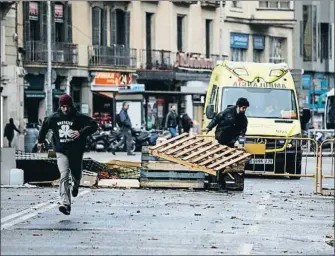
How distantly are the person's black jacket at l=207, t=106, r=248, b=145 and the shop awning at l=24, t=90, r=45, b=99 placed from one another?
111 feet

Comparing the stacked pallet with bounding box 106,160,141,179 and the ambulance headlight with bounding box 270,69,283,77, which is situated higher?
the ambulance headlight with bounding box 270,69,283,77

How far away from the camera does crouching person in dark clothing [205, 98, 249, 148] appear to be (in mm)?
24422

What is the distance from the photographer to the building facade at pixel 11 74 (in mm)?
53938

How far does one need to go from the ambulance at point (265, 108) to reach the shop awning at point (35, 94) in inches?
1094

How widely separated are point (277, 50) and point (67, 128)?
62339 millimetres

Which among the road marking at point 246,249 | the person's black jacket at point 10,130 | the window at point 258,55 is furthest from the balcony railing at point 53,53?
the road marking at point 246,249

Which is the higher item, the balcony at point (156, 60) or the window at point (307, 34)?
the window at point (307, 34)

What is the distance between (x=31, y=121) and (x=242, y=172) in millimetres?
36025

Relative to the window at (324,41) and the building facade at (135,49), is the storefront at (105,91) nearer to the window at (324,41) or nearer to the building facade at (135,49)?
the building facade at (135,49)

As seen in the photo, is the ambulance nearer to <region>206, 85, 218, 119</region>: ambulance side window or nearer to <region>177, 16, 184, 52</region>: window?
<region>206, 85, 218, 119</region>: ambulance side window

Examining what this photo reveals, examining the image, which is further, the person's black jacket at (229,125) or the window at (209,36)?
the window at (209,36)

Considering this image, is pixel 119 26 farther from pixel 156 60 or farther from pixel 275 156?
pixel 275 156

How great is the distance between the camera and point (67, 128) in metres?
17.3

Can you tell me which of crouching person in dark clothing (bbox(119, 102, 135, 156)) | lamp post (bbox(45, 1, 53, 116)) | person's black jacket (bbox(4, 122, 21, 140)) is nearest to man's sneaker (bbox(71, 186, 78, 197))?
crouching person in dark clothing (bbox(119, 102, 135, 156))
